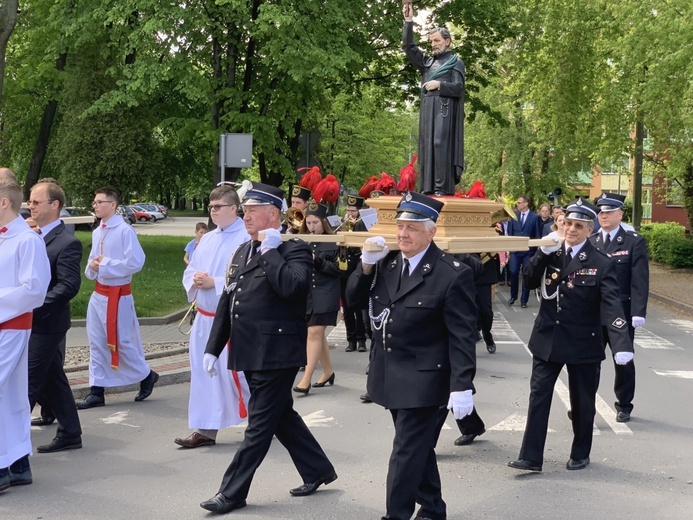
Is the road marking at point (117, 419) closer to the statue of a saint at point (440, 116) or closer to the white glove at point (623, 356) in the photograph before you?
the statue of a saint at point (440, 116)

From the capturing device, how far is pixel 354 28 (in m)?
24.2

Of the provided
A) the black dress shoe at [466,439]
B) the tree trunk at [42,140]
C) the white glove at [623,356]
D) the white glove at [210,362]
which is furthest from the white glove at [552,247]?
the tree trunk at [42,140]

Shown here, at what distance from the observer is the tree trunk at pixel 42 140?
93.2 feet

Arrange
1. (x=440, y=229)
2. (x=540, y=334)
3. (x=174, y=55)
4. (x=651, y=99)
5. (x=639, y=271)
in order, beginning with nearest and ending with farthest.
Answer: (x=540, y=334) → (x=440, y=229) → (x=639, y=271) → (x=174, y=55) → (x=651, y=99)

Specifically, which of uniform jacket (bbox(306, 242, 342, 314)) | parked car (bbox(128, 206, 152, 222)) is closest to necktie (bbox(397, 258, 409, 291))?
uniform jacket (bbox(306, 242, 342, 314))

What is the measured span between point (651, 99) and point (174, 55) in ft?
44.1

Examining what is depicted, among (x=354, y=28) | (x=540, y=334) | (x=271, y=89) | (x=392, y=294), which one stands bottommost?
(x=540, y=334)

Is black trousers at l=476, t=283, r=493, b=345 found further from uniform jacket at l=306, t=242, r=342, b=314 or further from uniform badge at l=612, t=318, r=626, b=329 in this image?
uniform badge at l=612, t=318, r=626, b=329

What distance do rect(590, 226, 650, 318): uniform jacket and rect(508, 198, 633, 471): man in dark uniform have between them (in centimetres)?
186

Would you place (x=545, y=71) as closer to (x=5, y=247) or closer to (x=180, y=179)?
(x=180, y=179)

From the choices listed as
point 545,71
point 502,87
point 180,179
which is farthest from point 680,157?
point 180,179

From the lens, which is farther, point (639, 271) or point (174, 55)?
point (174, 55)

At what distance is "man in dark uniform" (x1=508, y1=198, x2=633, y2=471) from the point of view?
6.84 meters

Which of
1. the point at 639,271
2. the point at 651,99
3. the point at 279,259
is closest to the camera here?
the point at 279,259
